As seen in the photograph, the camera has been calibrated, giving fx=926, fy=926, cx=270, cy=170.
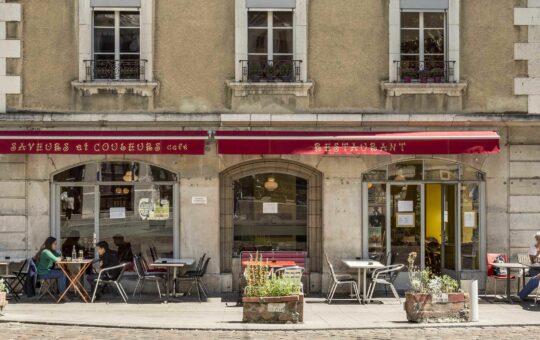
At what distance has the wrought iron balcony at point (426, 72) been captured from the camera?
16.9 metres

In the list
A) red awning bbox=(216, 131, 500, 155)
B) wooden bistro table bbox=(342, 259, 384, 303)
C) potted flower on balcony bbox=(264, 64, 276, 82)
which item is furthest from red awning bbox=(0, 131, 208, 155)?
wooden bistro table bbox=(342, 259, 384, 303)

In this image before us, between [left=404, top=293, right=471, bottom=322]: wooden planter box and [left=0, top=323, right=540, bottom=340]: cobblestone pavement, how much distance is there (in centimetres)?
37

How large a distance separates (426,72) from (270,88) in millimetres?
2875

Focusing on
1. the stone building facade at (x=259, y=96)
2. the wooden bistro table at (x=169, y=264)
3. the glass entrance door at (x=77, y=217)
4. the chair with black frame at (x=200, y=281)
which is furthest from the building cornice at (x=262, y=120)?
the chair with black frame at (x=200, y=281)

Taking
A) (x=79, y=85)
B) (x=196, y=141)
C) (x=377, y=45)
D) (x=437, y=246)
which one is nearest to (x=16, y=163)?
(x=79, y=85)

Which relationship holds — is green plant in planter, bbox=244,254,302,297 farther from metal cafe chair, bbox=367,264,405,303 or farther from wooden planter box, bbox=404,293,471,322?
metal cafe chair, bbox=367,264,405,303

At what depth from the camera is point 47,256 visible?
1590cm

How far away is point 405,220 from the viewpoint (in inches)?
686

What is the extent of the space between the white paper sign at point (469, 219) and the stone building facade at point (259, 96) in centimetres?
23

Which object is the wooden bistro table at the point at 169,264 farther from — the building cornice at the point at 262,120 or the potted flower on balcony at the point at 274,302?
the potted flower on balcony at the point at 274,302

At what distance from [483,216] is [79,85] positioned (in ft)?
25.5

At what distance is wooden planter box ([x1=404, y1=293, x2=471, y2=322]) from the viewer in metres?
13.3

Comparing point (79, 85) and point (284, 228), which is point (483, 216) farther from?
point (79, 85)

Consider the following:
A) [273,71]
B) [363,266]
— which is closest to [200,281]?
[363,266]
